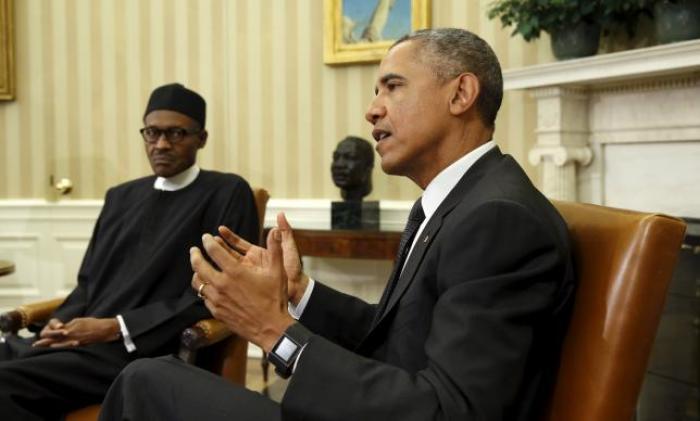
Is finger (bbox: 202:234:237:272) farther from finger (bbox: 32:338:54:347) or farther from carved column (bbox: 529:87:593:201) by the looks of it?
carved column (bbox: 529:87:593:201)

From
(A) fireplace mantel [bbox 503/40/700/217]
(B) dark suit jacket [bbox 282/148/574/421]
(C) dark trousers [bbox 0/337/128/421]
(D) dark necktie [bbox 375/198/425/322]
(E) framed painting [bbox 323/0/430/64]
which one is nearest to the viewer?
(B) dark suit jacket [bbox 282/148/574/421]

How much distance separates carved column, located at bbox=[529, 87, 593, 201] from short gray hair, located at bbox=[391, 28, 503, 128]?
2.15 m

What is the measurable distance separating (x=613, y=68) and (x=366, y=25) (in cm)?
178

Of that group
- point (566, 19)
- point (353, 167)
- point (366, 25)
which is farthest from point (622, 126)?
point (366, 25)

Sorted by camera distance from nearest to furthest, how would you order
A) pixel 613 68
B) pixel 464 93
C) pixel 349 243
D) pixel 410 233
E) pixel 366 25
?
pixel 464 93 < pixel 410 233 < pixel 613 68 < pixel 349 243 < pixel 366 25

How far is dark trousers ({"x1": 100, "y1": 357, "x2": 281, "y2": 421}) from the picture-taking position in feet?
4.69

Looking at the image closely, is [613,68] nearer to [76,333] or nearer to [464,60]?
[464,60]

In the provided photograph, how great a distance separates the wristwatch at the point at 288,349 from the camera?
4.41ft

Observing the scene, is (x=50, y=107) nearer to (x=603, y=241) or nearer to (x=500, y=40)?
(x=500, y=40)

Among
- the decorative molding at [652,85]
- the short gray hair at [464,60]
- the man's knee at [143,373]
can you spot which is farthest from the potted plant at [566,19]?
the man's knee at [143,373]

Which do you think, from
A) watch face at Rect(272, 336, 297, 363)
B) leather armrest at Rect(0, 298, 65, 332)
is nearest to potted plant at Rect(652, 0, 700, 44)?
watch face at Rect(272, 336, 297, 363)

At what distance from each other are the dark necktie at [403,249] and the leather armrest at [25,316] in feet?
5.71

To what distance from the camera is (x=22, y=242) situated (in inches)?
217

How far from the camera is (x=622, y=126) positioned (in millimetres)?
3658
